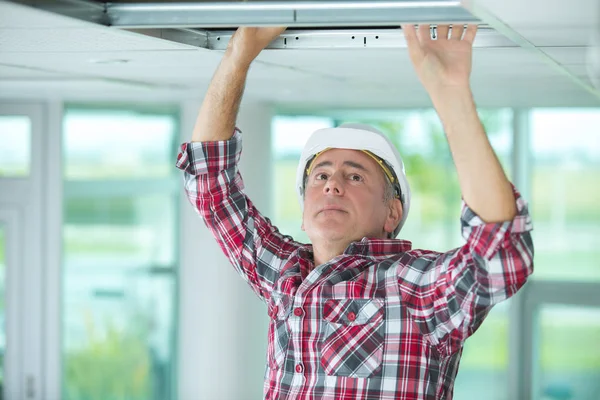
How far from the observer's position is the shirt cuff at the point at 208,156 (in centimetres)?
182

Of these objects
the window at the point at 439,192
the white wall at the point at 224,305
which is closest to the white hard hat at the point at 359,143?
A: the white wall at the point at 224,305

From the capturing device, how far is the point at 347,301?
1676 mm

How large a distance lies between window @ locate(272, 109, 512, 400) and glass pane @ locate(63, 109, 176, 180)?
582 millimetres

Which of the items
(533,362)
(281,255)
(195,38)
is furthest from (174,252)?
(195,38)

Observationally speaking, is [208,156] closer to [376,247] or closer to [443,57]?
[376,247]

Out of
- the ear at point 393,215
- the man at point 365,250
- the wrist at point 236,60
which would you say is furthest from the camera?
the ear at point 393,215

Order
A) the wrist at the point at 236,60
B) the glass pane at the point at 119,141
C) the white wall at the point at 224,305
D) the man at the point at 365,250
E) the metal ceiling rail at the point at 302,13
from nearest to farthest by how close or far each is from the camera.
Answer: the metal ceiling rail at the point at 302,13 < the man at the point at 365,250 < the wrist at the point at 236,60 < the white wall at the point at 224,305 < the glass pane at the point at 119,141

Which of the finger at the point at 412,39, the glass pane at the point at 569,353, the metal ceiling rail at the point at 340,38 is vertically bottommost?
the glass pane at the point at 569,353

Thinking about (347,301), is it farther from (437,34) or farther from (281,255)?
(437,34)

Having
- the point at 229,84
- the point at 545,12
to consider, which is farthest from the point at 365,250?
the point at 545,12

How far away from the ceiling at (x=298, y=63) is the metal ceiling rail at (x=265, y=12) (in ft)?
0.09

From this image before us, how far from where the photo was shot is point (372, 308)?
1.65 metres

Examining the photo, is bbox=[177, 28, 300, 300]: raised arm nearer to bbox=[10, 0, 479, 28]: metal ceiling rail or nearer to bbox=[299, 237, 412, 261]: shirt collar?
bbox=[299, 237, 412, 261]: shirt collar

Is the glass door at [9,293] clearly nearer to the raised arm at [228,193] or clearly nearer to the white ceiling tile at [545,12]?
the raised arm at [228,193]
